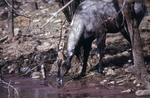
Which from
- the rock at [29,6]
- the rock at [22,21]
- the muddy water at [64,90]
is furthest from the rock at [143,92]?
the rock at [29,6]

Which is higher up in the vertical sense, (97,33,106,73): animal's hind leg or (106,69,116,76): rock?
(97,33,106,73): animal's hind leg

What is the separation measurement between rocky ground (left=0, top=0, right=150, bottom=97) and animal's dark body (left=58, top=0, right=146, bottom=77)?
19.8 inches

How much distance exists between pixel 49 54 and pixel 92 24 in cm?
294

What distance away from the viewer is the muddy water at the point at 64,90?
945cm

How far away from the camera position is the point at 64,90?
10.1 meters

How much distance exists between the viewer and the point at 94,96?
9.27 meters

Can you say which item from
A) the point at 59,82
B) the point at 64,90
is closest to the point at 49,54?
the point at 59,82

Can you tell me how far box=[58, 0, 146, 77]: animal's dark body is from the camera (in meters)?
10.9

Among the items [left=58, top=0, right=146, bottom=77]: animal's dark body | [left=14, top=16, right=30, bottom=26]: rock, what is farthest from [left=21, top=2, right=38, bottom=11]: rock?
[left=58, top=0, right=146, bottom=77]: animal's dark body

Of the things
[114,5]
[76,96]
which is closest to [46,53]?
[114,5]

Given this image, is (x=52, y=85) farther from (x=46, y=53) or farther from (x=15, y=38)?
(x=15, y=38)

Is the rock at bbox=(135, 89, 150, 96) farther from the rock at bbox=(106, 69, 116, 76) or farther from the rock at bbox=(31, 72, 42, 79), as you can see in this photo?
the rock at bbox=(31, 72, 42, 79)

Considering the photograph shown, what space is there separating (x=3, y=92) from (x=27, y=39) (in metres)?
5.98

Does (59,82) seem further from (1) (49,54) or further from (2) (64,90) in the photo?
(1) (49,54)
